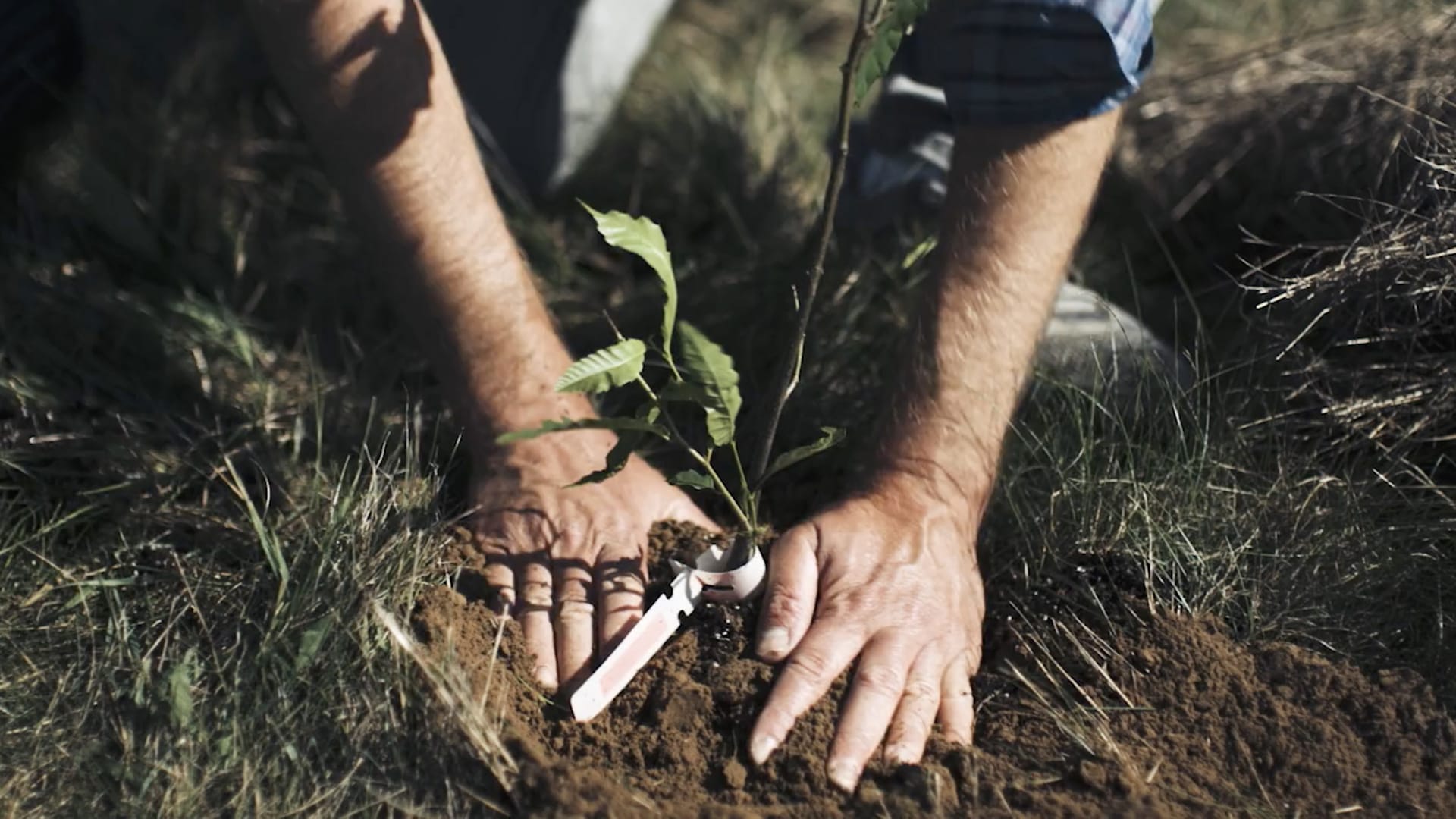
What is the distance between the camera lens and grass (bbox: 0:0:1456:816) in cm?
154

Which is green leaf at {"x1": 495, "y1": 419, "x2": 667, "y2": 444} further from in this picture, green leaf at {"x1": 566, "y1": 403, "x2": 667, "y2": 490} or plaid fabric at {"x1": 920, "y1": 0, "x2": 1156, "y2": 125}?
plaid fabric at {"x1": 920, "y1": 0, "x2": 1156, "y2": 125}

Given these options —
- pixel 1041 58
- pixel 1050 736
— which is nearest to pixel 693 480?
pixel 1050 736

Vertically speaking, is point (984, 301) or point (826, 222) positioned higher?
point (826, 222)

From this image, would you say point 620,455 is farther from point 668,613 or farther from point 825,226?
point 825,226

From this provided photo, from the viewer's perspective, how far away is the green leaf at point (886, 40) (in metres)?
1.30

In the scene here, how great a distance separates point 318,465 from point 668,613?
→ 1.71ft

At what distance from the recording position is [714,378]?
1.45 m

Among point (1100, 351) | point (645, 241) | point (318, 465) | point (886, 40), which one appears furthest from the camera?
point (1100, 351)

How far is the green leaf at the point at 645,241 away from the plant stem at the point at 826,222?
0.53ft

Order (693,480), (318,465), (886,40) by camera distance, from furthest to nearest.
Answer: (318,465)
(693,480)
(886,40)

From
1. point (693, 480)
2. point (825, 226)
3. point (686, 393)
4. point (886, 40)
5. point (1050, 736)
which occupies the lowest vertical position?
point (1050, 736)

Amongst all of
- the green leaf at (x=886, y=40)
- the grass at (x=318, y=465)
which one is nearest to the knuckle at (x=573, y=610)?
the grass at (x=318, y=465)

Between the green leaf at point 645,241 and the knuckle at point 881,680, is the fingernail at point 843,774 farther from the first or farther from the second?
the green leaf at point 645,241

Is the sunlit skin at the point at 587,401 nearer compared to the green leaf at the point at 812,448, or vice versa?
the green leaf at the point at 812,448
